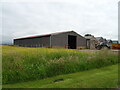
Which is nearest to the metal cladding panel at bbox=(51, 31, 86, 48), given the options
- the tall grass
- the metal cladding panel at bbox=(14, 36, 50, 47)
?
the metal cladding panel at bbox=(14, 36, 50, 47)

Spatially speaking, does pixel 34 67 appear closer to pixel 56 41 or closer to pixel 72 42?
pixel 56 41

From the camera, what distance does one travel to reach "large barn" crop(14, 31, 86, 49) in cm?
2620

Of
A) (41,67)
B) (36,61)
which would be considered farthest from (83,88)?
(36,61)

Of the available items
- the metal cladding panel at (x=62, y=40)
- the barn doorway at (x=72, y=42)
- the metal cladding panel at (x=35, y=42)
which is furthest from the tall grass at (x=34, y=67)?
the barn doorway at (x=72, y=42)

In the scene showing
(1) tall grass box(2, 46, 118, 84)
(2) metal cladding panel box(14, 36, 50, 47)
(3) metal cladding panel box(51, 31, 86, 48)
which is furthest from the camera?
(2) metal cladding panel box(14, 36, 50, 47)

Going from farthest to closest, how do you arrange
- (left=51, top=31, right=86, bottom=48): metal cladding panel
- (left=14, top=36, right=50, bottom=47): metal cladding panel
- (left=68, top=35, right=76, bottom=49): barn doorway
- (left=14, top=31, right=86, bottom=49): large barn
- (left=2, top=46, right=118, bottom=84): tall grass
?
(left=68, top=35, right=76, bottom=49): barn doorway, (left=14, top=36, right=50, bottom=47): metal cladding panel, (left=51, top=31, right=86, bottom=48): metal cladding panel, (left=14, top=31, right=86, bottom=49): large barn, (left=2, top=46, right=118, bottom=84): tall grass

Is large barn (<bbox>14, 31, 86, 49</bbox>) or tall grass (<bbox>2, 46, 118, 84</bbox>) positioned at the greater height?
large barn (<bbox>14, 31, 86, 49</bbox>)

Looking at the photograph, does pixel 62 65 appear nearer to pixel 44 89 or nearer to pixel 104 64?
pixel 44 89

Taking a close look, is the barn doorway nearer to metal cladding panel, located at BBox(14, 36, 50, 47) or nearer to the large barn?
the large barn

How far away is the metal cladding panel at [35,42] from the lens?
26.5 m

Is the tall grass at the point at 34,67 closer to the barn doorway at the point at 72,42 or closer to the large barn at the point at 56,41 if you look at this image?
the large barn at the point at 56,41

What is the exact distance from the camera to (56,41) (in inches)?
1049

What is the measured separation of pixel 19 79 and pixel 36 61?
1753 mm

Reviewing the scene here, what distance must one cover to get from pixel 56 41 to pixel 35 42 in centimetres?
563
